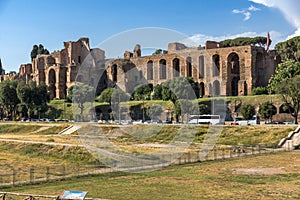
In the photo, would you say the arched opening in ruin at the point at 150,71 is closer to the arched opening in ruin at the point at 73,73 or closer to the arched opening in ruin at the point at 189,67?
the arched opening in ruin at the point at 189,67

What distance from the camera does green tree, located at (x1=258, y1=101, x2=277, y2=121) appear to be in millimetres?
54812

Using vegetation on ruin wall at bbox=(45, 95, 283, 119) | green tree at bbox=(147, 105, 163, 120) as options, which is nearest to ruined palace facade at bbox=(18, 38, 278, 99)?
vegetation on ruin wall at bbox=(45, 95, 283, 119)

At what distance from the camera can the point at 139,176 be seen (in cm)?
2306

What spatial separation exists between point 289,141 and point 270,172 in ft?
46.9

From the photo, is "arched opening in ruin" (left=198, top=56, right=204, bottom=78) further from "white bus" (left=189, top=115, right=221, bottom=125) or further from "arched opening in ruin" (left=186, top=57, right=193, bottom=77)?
"white bus" (left=189, top=115, right=221, bottom=125)

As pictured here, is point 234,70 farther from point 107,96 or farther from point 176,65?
point 107,96

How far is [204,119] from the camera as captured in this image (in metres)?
56.4

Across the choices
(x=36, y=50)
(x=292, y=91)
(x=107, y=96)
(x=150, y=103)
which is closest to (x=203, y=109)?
(x=150, y=103)

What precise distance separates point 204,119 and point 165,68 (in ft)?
105

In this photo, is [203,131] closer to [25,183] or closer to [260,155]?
[260,155]

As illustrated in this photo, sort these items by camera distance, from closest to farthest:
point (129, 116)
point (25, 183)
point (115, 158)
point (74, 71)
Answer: point (25, 183) < point (115, 158) < point (129, 116) < point (74, 71)

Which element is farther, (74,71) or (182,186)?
(74,71)

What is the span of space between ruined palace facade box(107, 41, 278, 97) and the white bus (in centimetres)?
1880

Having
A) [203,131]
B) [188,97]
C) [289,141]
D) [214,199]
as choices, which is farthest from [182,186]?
[188,97]
